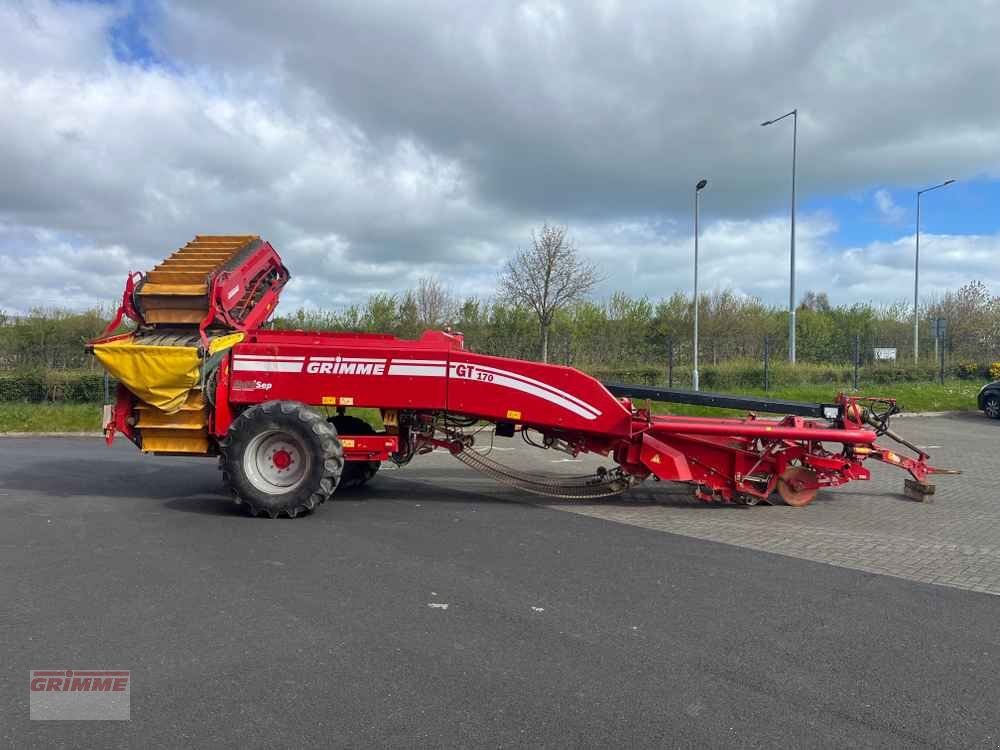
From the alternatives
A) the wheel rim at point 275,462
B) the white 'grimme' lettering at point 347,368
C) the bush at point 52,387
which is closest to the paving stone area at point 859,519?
the white 'grimme' lettering at point 347,368

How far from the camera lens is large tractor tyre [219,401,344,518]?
24.6 ft

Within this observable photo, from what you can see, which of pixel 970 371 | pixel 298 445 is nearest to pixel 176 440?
pixel 298 445

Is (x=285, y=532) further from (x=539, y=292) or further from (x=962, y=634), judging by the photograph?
(x=539, y=292)

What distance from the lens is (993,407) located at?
17.8 meters

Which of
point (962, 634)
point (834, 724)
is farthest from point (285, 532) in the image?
point (962, 634)

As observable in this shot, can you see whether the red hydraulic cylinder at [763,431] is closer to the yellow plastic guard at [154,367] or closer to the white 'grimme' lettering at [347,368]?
the white 'grimme' lettering at [347,368]

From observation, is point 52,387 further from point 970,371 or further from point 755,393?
point 970,371

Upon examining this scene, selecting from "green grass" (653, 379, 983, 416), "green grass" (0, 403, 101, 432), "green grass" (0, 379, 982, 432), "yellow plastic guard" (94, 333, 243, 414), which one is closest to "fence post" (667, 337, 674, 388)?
"green grass" (0, 379, 982, 432)

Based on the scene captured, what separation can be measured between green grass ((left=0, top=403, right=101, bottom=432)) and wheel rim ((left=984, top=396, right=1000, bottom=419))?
21.2 meters

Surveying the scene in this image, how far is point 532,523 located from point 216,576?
3166mm

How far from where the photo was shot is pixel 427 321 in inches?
1089

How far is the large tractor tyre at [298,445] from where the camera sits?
7488 mm

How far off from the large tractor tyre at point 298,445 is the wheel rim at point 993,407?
17.0 m

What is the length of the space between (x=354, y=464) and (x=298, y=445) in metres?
1.66
